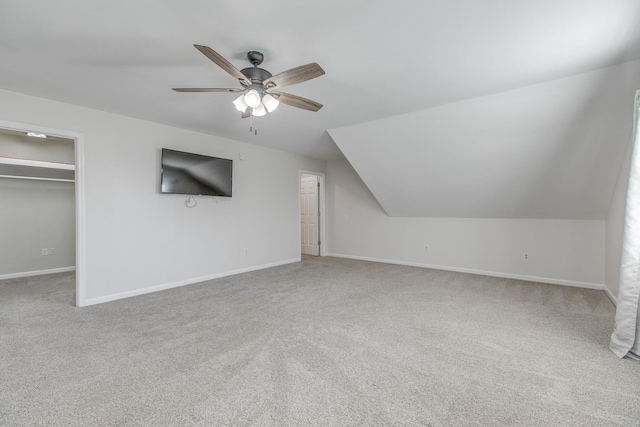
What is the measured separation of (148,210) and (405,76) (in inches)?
150

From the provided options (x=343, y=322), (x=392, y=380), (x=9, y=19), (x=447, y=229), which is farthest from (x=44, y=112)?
(x=447, y=229)

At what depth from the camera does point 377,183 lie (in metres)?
5.20

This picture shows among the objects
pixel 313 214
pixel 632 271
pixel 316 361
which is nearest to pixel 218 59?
pixel 316 361

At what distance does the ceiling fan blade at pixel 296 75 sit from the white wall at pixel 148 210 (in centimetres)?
268

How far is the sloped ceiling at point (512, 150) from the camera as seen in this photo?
2.91m

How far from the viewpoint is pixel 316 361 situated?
6.97 feet

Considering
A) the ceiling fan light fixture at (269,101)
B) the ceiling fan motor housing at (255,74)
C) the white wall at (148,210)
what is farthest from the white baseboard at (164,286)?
the ceiling fan motor housing at (255,74)

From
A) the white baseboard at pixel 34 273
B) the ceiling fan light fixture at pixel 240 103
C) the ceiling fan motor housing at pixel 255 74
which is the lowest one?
the white baseboard at pixel 34 273

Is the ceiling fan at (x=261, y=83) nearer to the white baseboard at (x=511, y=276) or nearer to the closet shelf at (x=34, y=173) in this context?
the closet shelf at (x=34, y=173)

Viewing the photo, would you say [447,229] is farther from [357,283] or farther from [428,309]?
[428,309]

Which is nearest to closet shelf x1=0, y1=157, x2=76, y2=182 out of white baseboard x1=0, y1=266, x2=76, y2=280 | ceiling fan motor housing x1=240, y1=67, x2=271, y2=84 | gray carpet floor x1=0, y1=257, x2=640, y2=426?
white baseboard x1=0, y1=266, x2=76, y2=280

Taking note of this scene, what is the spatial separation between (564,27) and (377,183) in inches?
133

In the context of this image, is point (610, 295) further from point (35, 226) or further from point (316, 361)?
point (35, 226)

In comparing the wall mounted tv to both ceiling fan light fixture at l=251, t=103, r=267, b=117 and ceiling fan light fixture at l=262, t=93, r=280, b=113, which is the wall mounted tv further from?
ceiling fan light fixture at l=262, t=93, r=280, b=113
